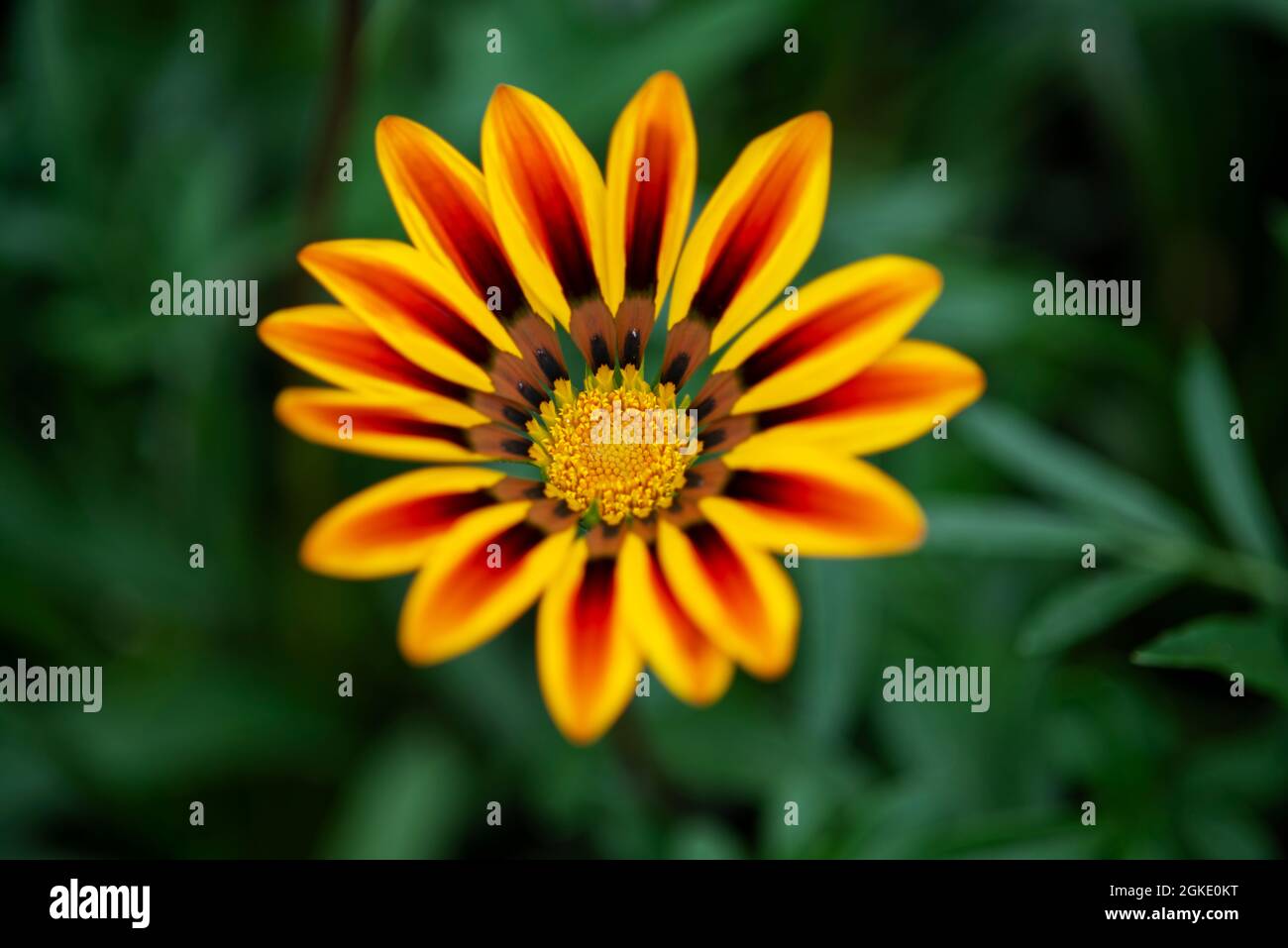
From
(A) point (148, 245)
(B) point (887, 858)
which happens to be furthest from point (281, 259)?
(B) point (887, 858)

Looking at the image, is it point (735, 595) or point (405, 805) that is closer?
point (735, 595)

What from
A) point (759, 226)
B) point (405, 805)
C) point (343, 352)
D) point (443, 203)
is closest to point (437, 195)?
point (443, 203)

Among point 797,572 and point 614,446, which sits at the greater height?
point 614,446

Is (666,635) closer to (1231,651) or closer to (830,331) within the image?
(830,331)

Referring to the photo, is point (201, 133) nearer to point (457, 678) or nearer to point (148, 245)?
point (148, 245)

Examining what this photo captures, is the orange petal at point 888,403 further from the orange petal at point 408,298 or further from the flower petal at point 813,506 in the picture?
the orange petal at point 408,298

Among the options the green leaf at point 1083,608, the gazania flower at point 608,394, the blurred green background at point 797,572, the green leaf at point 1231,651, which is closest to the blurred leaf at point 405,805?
the blurred green background at point 797,572

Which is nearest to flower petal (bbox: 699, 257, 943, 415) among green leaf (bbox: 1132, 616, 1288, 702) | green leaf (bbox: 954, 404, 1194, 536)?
green leaf (bbox: 1132, 616, 1288, 702)
